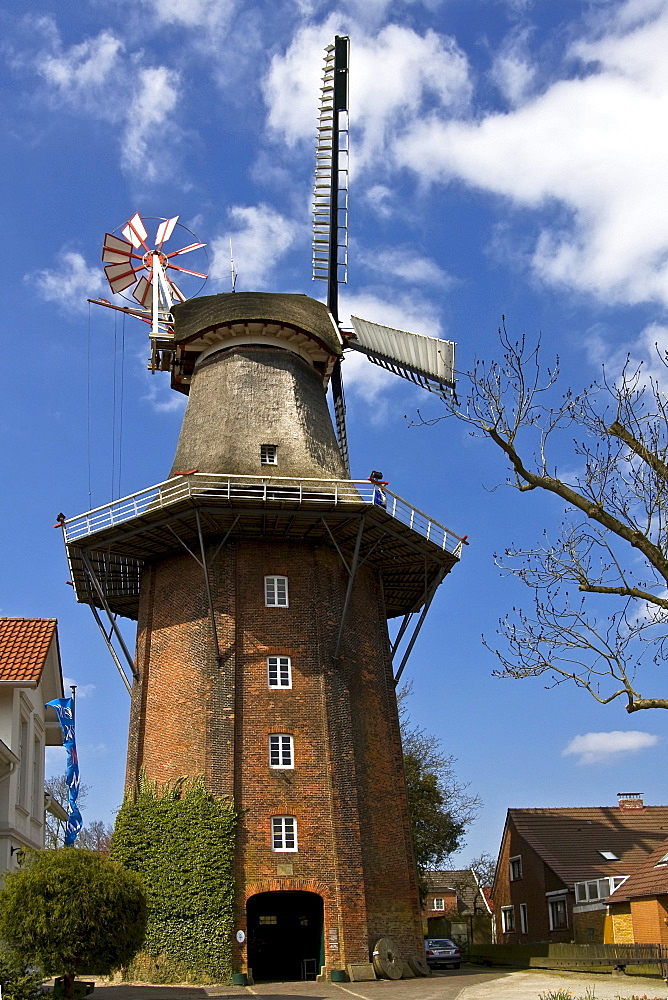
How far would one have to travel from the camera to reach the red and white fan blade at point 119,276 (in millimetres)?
33125

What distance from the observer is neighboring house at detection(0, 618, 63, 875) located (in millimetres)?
17516

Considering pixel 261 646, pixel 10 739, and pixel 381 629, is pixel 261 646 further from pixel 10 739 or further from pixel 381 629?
pixel 10 739

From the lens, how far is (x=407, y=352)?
32.4m

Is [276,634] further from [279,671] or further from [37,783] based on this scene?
[37,783]

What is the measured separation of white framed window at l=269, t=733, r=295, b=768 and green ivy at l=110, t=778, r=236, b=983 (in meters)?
1.56

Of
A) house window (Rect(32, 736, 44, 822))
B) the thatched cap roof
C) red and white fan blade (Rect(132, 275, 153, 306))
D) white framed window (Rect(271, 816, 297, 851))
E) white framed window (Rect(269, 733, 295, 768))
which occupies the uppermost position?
red and white fan blade (Rect(132, 275, 153, 306))

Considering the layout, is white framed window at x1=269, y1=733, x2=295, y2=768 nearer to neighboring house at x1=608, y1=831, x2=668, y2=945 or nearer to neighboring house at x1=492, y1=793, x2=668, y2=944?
neighboring house at x1=608, y1=831, x2=668, y2=945

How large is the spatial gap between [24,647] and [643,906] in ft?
62.2

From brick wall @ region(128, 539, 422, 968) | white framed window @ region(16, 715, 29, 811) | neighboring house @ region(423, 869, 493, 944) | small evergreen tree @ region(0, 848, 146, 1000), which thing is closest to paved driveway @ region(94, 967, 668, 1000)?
brick wall @ region(128, 539, 422, 968)

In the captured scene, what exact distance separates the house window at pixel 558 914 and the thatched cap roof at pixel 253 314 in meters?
19.9

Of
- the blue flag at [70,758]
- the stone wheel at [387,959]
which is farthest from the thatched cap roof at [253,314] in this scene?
the stone wheel at [387,959]

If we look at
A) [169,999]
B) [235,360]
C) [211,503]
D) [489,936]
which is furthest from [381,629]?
[489,936]

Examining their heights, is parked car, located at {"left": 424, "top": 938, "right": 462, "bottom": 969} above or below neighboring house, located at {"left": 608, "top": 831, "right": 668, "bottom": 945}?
below

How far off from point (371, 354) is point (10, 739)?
60.4 feet
